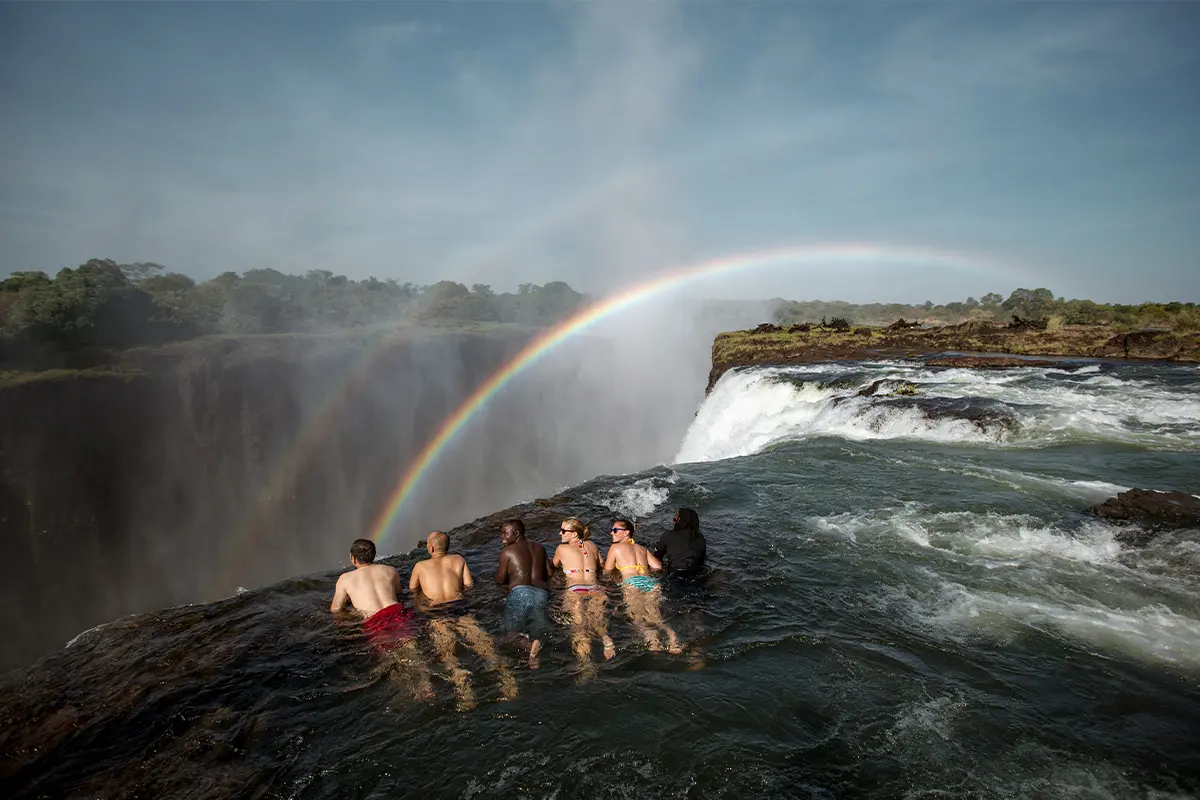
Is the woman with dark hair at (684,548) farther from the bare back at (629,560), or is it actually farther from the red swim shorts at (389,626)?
the red swim shorts at (389,626)

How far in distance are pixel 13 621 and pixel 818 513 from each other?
100ft

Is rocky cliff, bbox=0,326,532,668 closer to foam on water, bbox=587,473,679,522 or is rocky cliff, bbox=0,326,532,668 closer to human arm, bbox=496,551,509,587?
foam on water, bbox=587,473,679,522

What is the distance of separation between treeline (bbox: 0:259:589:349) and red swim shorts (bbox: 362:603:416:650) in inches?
1300

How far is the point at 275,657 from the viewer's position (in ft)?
18.2

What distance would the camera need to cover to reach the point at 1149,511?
8.05 m

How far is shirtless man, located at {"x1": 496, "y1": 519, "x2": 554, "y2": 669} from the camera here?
5.94 metres

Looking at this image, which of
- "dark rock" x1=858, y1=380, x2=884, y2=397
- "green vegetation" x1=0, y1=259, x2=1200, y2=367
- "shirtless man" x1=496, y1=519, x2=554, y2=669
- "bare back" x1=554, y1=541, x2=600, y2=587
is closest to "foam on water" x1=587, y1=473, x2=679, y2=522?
"bare back" x1=554, y1=541, x2=600, y2=587

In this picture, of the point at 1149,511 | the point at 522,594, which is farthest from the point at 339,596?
the point at 1149,511

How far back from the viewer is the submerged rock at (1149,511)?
762cm

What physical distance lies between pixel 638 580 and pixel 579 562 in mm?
816

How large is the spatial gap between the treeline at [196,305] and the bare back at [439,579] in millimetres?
32867

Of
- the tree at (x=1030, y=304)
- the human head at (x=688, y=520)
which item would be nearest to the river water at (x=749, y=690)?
the human head at (x=688, y=520)

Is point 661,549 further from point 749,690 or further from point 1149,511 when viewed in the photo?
point 1149,511

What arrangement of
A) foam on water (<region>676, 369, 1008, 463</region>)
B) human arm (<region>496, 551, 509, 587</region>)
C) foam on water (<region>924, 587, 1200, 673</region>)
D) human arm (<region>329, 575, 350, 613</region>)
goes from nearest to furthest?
foam on water (<region>924, 587, 1200, 673</region>) → human arm (<region>329, 575, 350, 613</region>) → human arm (<region>496, 551, 509, 587</region>) → foam on water (<region>676, 369, 1008, 463</region>)
